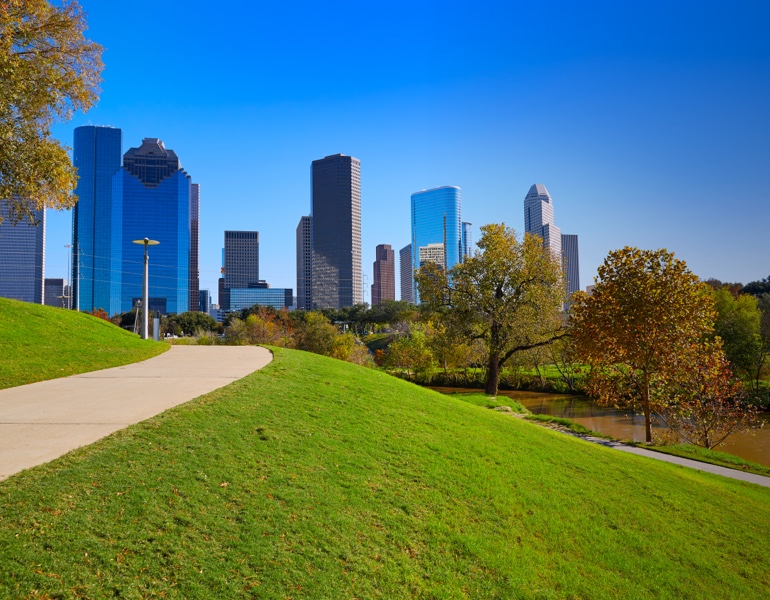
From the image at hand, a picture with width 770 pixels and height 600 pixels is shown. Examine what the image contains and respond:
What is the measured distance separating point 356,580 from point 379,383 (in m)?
8.79

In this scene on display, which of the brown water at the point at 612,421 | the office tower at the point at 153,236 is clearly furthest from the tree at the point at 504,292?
the office tower at the point at 153,236

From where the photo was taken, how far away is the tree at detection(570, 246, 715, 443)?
16109mm

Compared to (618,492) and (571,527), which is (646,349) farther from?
(571,527)

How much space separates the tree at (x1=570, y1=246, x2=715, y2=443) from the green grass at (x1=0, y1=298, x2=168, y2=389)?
1508cm

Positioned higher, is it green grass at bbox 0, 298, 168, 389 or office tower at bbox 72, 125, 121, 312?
office tower at bbox 72, 125, 121, 312

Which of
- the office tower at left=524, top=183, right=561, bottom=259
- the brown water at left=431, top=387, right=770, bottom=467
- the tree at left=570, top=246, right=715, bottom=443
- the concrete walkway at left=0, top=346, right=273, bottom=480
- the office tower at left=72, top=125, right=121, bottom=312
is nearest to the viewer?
the concrete walkway at left=0, top=346, right=273, bottom=480

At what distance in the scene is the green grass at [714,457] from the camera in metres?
13.5

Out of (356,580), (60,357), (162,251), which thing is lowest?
(356,580)

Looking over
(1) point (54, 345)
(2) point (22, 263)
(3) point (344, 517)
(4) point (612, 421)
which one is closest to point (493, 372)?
(4) point (612, 421)

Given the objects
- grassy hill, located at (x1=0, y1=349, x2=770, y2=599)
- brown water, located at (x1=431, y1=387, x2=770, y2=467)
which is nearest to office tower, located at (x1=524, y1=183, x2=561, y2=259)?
brown water, located at (x1=431, y1=387, x2=770, y2=467)

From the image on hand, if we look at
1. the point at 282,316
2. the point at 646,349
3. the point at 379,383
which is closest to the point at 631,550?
the point at 379,383

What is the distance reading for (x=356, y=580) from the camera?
14.3ft

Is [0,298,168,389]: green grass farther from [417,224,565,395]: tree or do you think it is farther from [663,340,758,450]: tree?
[663,340,758,450]: tree

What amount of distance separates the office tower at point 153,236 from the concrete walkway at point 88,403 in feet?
523
